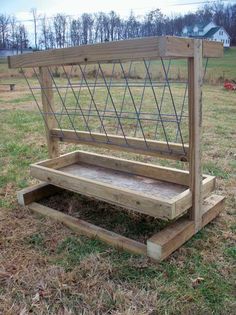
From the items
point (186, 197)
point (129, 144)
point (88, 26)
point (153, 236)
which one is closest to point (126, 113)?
point (129, 144)

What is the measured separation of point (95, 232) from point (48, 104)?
1.27 m

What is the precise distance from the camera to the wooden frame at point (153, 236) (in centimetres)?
198

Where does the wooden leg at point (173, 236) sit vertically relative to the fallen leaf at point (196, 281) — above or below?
above

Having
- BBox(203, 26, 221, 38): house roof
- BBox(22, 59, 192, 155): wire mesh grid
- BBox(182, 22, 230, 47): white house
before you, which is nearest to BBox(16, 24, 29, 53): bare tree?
BBox(182, 22, 230, 47): white house

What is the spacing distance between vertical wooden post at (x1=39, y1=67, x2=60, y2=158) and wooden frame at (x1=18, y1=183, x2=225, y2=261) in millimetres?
497

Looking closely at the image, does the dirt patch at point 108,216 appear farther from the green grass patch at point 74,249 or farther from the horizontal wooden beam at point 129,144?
the horizontal wooden beam at point 129,144

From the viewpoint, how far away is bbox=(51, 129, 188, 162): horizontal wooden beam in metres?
2.34

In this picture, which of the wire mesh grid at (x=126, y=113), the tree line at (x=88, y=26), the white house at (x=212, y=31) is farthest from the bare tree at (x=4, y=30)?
the wire mesh grid at (x=126, y=113)

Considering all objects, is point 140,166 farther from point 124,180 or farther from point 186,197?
point 186,197

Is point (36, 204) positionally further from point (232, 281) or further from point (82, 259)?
point (232, 281)

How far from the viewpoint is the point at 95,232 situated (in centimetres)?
223

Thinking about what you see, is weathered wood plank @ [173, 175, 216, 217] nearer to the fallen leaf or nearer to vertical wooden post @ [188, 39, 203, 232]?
vertical wooden post @ [188, 39, 203, 232]

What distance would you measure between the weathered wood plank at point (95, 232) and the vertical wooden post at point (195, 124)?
1.49 feet

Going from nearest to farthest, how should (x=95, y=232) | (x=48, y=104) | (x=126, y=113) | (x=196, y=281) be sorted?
(x=196, y=281) < (x=95, y=232) < (x=48, y=104) < (x=126, y=113)
